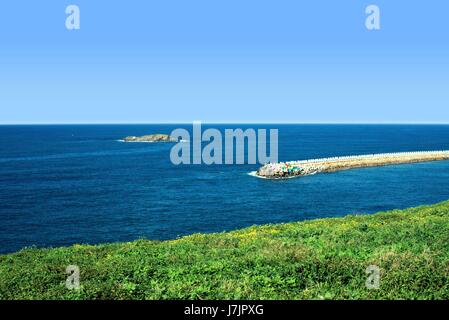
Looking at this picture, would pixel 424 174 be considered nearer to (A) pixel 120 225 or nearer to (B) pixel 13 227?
(A) pixel 120 225

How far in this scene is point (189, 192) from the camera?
236ft

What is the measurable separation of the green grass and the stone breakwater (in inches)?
2781

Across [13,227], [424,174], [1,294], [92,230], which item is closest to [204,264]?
[1,294]

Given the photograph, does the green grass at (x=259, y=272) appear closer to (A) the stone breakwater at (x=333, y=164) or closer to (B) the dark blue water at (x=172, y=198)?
(B) the dark blue water at (x=172, y=198)

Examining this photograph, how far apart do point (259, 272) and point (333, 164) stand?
92.4 m

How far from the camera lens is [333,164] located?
102 metres

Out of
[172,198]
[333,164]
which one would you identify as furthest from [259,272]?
[333,164]

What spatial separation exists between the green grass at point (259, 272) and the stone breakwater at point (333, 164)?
70.6 m

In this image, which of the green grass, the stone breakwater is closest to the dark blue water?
the stone breakwater

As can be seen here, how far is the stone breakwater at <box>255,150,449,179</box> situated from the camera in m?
89.8

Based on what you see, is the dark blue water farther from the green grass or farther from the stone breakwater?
the green grass

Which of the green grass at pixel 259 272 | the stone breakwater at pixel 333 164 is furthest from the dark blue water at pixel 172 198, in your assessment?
the green grass at pixel 259 272
